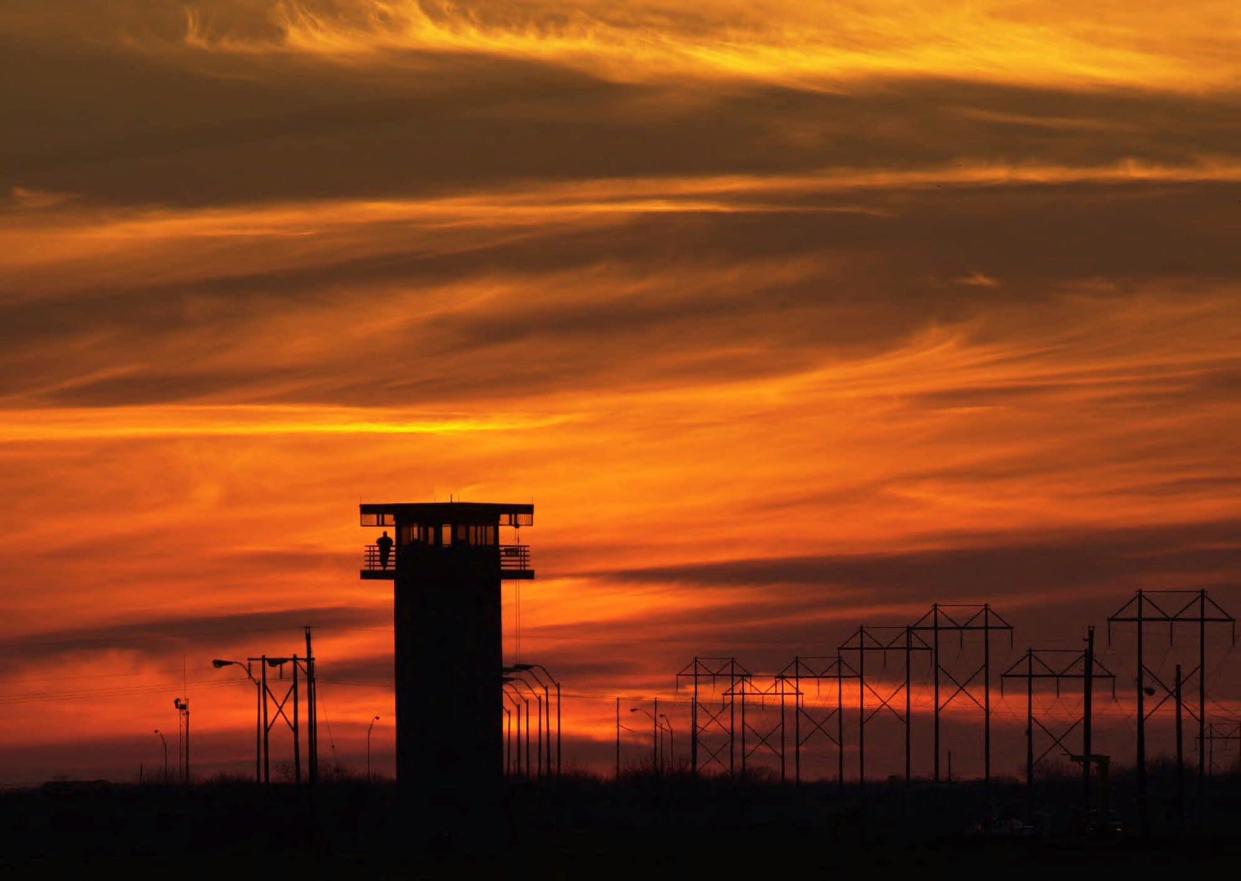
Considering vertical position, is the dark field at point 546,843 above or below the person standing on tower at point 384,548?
below

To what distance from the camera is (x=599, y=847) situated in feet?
446

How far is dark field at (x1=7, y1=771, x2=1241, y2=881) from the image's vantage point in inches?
4252

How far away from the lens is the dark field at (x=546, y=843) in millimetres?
108000

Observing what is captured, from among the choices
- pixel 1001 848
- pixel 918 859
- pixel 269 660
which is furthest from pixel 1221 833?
pixel 269 660

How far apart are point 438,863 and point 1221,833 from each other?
44.7 metres

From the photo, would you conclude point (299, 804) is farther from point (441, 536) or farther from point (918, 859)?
point (918, 859)

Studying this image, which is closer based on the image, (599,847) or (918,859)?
(918,859)

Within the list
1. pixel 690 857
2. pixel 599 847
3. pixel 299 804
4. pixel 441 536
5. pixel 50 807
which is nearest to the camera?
pixel 690 857

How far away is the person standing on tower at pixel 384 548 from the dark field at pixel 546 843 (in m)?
14.9

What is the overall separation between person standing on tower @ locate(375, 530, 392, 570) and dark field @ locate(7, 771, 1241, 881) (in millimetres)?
14938

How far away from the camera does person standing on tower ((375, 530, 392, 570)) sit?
491 feet

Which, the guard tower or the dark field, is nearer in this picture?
the dark field

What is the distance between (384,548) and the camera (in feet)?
492

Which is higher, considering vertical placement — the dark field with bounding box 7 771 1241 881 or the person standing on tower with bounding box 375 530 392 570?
the person standing on tower with bounding box 375 530 392 570
